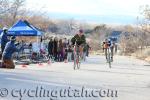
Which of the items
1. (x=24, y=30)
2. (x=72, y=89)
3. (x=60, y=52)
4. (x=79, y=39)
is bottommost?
(x=72, y=89)

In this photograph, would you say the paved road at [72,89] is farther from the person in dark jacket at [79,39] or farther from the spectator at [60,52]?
the spectator at [60,52]

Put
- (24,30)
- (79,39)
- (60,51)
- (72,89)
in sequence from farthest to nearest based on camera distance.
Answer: (60,51)
(24,30)
(79,39)
(72,89)

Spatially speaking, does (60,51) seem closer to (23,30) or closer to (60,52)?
(60,52)

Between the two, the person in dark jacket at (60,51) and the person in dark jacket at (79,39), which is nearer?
the person in dark jacket at (79,39)

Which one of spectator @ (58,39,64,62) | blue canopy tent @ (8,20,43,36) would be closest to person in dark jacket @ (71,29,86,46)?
blue canopy tent @ (8,20,43,36)

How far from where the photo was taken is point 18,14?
229 ft

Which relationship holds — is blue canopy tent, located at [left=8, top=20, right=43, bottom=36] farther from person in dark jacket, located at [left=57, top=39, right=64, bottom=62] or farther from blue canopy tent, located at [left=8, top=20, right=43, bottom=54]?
person in dark jacket, located at [left=57, top=39, right=64, bottom=62]

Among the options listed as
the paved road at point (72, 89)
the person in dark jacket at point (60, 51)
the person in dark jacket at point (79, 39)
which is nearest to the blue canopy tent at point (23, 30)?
the person in dark jacket at point (60, 51)

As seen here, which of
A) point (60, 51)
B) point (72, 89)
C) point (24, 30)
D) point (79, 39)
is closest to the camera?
point (72, 89)

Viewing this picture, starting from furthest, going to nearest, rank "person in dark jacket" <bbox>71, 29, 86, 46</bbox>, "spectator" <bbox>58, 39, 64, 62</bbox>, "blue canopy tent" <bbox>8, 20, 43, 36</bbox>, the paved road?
"spectator" <bbox>58, 39, 64, 62</bbox> → "blue canopy tent" <bbox>8, 20, 43, 36</bbox> → "person in dark jacket" <bbox>71, 29, 86, 46</bbox> → the paved road

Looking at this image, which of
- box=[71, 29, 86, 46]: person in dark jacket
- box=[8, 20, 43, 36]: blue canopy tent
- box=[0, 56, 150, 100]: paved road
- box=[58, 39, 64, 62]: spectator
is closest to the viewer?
box=[0, 56, 150, 100]: paved road

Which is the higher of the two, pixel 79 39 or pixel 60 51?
pixel 79 39

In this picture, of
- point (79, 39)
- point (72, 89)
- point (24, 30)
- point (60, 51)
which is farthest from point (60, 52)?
point (72, 89)

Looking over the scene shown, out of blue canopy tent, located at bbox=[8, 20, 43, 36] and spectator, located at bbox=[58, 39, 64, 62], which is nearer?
blue canopy tent, located at bbox=[8, 20, 43, 36]
